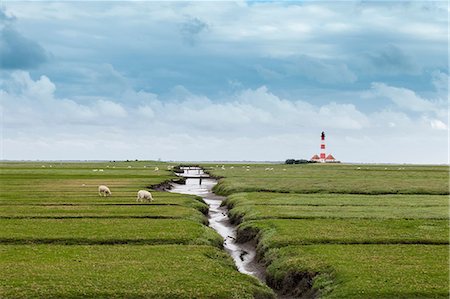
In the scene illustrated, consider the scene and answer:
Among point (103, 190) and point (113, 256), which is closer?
point (113, 256)

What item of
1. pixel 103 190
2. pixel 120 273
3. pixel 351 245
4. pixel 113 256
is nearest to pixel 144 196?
pixel 103 190

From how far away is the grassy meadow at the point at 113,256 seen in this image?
2228 cm

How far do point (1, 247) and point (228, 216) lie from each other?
24291mm

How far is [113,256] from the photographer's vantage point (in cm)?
2817

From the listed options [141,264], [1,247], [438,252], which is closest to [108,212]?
[1,247]

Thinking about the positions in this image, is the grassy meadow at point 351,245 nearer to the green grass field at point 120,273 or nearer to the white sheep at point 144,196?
the green grass field at point 120,273

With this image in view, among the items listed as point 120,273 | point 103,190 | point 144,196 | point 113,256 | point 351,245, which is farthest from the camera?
point 103,190

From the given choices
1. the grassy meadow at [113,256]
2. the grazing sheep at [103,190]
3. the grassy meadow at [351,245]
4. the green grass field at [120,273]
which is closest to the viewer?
the green grass field at [120,273]

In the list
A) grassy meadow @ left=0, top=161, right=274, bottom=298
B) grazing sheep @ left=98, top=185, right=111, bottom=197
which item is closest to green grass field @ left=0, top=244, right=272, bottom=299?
grassy meadow @ left=0, top=161, right=274, bottom=298

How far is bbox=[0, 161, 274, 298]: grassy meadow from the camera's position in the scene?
2228 cm

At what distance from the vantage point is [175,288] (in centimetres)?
2258

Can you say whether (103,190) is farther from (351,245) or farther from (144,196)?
(351,245)

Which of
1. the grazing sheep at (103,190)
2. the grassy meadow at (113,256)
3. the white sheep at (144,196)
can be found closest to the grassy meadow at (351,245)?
the grassy meadow at (113,256)

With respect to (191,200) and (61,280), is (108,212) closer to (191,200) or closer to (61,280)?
(191,200)
